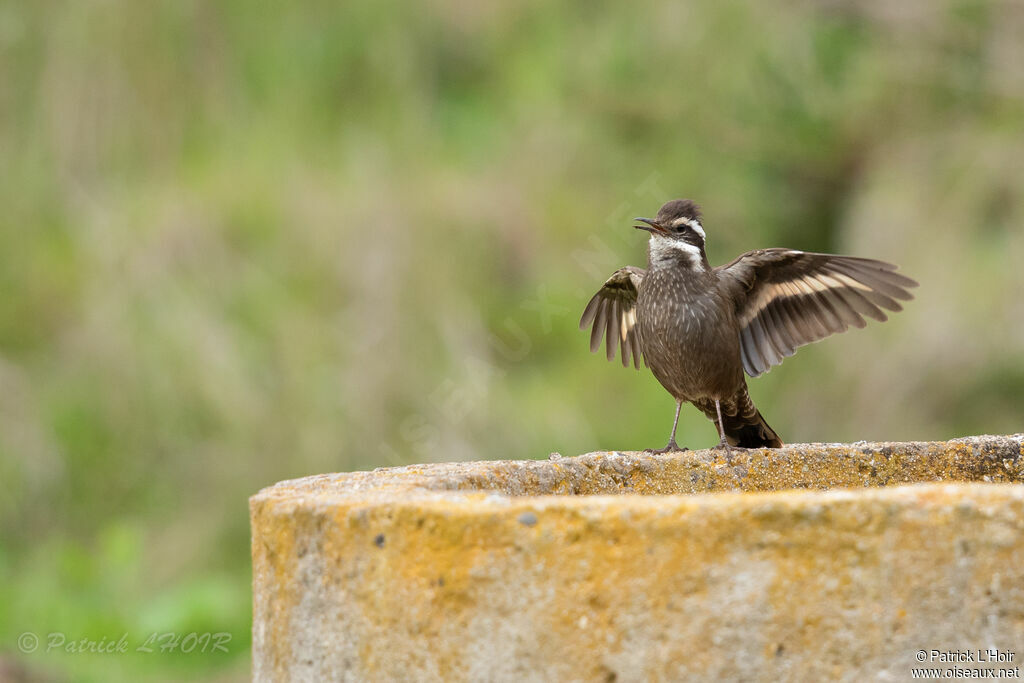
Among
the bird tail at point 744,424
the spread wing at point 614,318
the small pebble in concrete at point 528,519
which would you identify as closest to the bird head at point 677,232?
the spread wing at point 614,318

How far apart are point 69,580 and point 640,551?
6.59m

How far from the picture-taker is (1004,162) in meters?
8.62

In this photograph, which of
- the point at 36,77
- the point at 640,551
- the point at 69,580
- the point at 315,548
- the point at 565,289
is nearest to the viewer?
the point at 640,551

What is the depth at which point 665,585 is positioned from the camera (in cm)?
250

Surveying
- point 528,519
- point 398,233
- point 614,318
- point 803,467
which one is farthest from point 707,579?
point 398,233

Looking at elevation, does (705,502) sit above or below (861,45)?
below

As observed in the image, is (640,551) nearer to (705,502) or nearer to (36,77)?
(705,502)

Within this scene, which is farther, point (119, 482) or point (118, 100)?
point (118, 100)

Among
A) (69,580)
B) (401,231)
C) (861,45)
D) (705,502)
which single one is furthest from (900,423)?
(705,502)

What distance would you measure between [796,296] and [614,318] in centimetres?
95

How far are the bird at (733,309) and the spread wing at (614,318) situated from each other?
0.30 meters

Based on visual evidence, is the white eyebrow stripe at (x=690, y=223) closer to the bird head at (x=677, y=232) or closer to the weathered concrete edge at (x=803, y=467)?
the bird head at (x=677, y=232)

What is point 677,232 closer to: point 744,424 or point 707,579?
point 744,424

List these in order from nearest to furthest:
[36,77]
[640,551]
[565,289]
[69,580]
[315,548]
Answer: [640,551] < [315,548] < [69,580] < [565,289] < [36,77]
